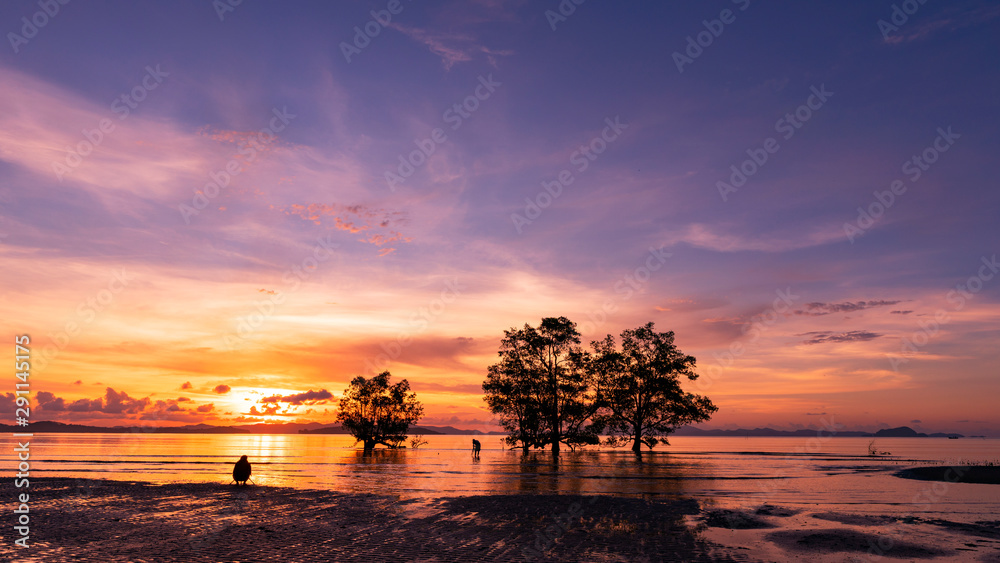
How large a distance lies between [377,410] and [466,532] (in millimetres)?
76273

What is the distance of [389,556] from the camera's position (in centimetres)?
1392

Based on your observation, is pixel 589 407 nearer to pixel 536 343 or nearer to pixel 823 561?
pixel 536 343

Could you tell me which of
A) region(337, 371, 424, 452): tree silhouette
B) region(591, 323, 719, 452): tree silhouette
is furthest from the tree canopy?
region(337, 371, 424, 452): tree silhouette

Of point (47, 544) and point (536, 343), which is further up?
point (536, 343)

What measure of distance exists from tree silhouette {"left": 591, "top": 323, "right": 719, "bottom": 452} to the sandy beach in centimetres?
5188

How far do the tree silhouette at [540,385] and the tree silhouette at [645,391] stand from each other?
461cm

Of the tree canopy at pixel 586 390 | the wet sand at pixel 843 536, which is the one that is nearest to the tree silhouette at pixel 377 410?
the tree canopy at pixel 586 390

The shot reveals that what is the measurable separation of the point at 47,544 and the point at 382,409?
76.7 m

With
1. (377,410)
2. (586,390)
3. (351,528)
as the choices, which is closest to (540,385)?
(586,390)

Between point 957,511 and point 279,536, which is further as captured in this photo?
point 957,511

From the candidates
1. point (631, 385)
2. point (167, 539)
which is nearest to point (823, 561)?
point (167, 539)

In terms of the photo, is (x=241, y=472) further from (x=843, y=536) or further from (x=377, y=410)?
(x=377, y=410)

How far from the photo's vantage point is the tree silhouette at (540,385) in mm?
71750

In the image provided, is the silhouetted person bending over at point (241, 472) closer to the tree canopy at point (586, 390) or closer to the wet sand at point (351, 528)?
the wet sand at point (351, 528)
